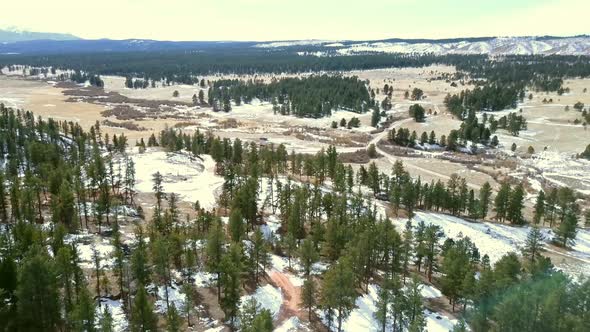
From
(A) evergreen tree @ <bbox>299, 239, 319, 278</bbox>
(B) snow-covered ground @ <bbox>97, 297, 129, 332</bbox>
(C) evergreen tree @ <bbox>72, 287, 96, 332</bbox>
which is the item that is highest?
(C) evergreen tree @ <bbox>72, 287, 96, 332</bbox>

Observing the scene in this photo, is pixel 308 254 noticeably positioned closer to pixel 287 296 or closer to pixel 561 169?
pixel 287 296

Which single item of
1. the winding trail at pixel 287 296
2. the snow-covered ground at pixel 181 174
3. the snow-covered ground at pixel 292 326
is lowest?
the snow-covered ground at pixel 292 326

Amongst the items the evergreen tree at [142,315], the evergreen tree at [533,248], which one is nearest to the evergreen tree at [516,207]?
the evergreen tree at [533,248]

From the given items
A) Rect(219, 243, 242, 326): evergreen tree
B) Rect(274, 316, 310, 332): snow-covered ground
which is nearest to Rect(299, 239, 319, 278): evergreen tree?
Rect(274, 316, 310, 332): snow-covered ground

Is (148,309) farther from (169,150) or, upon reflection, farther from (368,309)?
(169,150)

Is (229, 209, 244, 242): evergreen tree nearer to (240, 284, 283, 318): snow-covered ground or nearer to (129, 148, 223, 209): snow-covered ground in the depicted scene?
(240, 284, 283, 318): snow-covered ground

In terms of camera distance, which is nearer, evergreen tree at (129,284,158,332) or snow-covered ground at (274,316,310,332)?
evergreen tree at (129,284,158,332)

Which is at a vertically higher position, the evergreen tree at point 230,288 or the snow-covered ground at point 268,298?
the evergreen tree at point 230,288

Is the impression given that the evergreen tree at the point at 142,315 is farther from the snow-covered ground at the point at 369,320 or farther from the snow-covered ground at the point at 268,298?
the snow-covered ground at the point at 369,320

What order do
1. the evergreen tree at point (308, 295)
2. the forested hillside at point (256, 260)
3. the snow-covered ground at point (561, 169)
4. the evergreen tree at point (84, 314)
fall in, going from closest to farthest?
the evergreen tree at point (84, 314) → the forested hillside at point (256, 260) → the evergreen tree at point (308, 295) → the snow-covered ground at point (561, 169)
